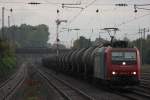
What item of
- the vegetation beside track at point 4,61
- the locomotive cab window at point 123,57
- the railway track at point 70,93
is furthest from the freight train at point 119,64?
the vegetation beside track at point 4,61

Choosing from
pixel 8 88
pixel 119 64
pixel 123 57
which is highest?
pixel 123 57

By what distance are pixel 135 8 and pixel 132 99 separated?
57.3ft

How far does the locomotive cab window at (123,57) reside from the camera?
33.4 meters

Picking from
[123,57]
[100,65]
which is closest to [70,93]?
[100,65]

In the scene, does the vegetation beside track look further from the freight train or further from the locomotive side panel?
the freight train

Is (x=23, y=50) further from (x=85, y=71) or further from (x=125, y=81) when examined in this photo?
(x=125, y=81)

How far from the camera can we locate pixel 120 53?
110 ft

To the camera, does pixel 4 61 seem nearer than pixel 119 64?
No

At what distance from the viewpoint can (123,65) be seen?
33.3 m

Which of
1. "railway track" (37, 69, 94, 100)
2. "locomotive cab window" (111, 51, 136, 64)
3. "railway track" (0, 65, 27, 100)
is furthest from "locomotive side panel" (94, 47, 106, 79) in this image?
"railway track" (0, 65, 27, 100)

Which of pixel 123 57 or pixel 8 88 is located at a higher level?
pixel 123 57

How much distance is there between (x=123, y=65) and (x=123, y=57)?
57cm

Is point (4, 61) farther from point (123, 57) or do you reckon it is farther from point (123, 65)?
point (123, 65)

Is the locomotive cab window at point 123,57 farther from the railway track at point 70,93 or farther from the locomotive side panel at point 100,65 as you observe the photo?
the railway track at point 70,93
